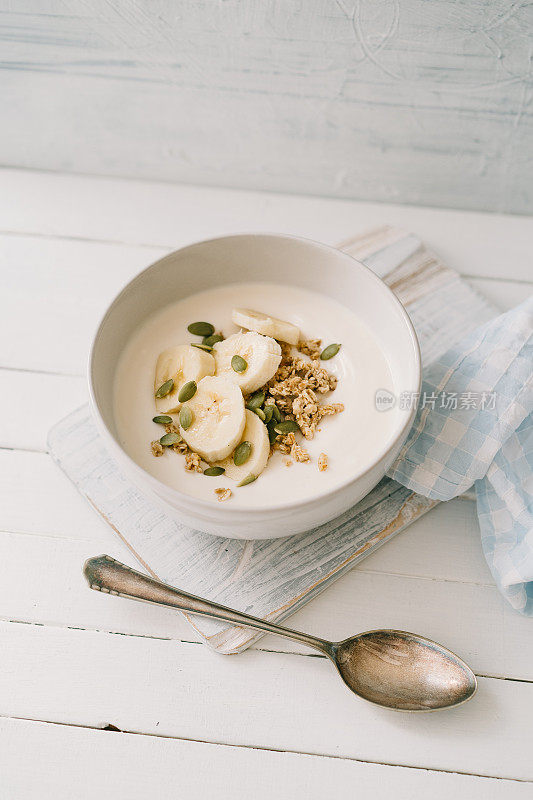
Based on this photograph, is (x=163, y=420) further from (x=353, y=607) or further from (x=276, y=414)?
(x=353, y=607)

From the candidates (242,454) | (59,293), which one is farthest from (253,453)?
(59,293)

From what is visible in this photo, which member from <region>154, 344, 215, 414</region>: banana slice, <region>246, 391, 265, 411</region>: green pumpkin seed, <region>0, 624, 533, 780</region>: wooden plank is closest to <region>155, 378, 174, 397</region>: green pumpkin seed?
<region>154, 344, 215, 414</region>: banana slice

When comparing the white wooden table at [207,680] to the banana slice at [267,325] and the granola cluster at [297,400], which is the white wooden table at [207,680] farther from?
the banana slice at [267,325]

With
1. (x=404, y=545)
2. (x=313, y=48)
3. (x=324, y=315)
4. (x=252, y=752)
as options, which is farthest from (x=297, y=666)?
(x=313, y=48)

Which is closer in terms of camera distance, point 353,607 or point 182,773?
point 182,773

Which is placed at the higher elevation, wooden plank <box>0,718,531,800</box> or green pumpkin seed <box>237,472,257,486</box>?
green pumpkin seed <box>237,472,257,486</box>

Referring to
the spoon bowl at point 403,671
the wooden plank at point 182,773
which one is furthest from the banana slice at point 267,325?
the wooden plank at point 182,773

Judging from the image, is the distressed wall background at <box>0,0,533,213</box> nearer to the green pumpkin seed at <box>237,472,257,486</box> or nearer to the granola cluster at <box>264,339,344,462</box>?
the granola cluster at <box>264,339,344,462</box>
